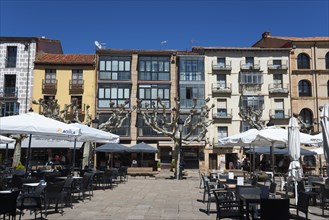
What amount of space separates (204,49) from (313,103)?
12884mm

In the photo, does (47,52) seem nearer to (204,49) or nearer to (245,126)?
(204,49)

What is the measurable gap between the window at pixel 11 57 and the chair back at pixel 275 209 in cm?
3695

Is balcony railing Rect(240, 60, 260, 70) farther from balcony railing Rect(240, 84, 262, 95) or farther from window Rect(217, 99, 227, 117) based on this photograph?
window Rect(217, 99, 227, 117)

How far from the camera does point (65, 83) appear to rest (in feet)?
128

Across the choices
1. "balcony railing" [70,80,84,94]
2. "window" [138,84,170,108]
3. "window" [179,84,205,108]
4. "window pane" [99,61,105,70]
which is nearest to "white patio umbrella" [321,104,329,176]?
"window" [179,84,205,108]

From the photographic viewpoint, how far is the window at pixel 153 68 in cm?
3991

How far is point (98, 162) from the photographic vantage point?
38.3 m

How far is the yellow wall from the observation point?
127 ft

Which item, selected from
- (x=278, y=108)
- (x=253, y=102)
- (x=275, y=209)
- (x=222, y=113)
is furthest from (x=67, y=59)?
(x=275, y=209)

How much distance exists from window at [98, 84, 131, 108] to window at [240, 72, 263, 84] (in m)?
12.4

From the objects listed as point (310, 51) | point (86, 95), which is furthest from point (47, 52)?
point (310, 51)

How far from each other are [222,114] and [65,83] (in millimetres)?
16793

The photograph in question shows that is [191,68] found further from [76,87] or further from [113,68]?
[76,87]

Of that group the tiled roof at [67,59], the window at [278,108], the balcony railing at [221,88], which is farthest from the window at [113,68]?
the window at [278,108]
